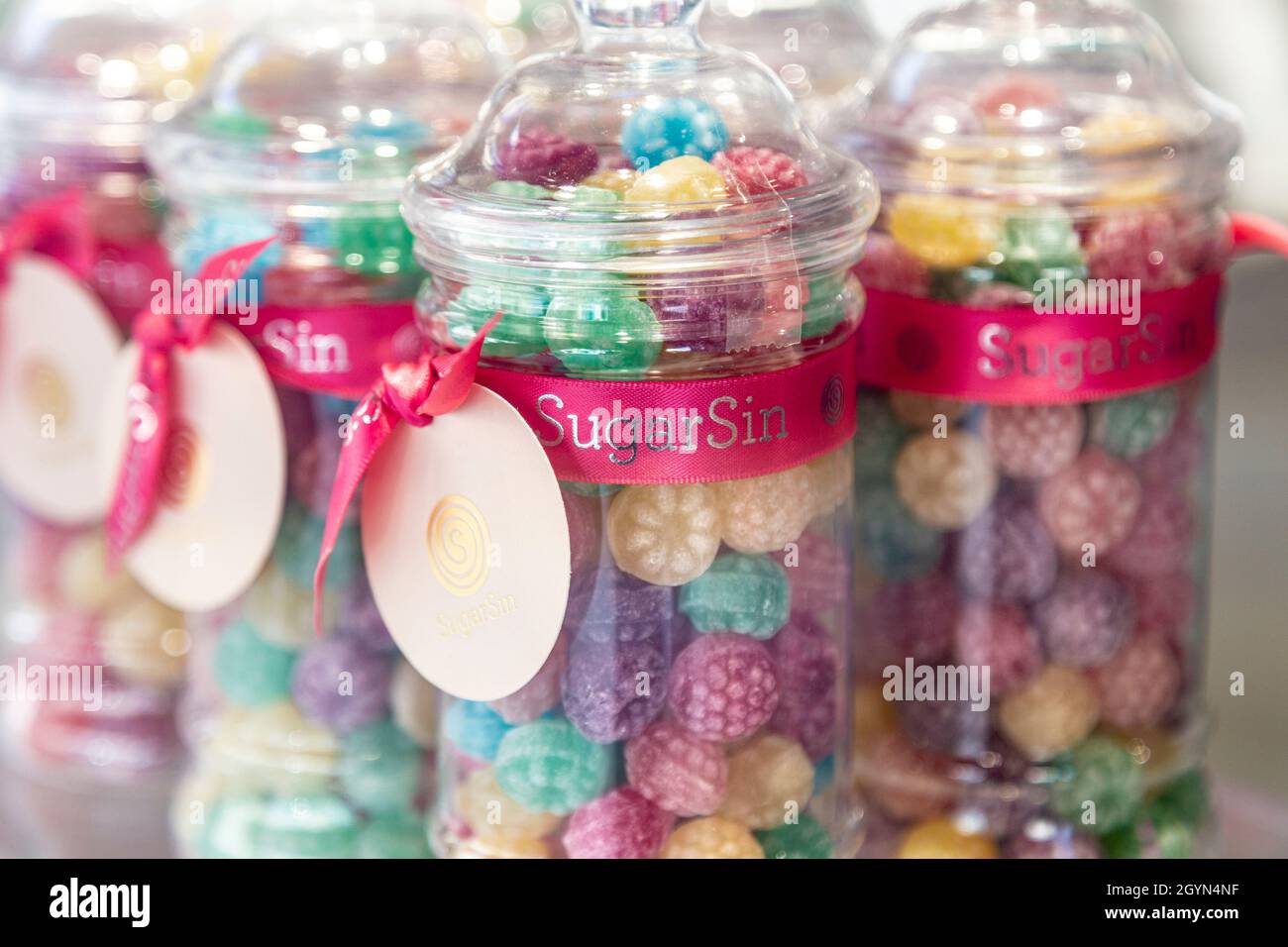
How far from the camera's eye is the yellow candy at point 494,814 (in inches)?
31.5

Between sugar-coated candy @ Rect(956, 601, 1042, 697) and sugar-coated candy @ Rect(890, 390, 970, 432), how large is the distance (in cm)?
12

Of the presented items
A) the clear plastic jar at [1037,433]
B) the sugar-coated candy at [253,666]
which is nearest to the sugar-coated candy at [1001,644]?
the clear plastic jar at [1037,433]

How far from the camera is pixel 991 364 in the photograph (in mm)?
873

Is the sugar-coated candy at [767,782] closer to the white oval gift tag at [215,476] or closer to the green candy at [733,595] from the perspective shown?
the green candy at [733,595]

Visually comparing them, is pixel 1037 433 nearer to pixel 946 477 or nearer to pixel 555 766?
pixel 946 477

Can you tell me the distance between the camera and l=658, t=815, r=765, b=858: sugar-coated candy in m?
0.78

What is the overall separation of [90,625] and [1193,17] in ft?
4.89

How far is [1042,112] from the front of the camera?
0.90 meters

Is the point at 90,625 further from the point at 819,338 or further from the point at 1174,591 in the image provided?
the point at 1174,591

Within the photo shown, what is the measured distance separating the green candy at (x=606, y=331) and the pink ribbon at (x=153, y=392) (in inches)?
10.1

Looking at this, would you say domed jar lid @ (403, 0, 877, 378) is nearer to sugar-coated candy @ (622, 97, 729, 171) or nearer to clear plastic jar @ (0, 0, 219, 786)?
sugar-coated candy @ (622, 97, 729, 171)

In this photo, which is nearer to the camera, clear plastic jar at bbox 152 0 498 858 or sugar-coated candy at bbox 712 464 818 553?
sugar-coated candy at bbox 712 464 818 553

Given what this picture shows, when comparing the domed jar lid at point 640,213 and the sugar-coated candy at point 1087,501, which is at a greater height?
the domed jar lid at point 640,213

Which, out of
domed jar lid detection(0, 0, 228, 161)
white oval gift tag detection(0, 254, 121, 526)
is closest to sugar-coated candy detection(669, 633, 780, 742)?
white oval gift tag detection(0, 254, 121, 526)
